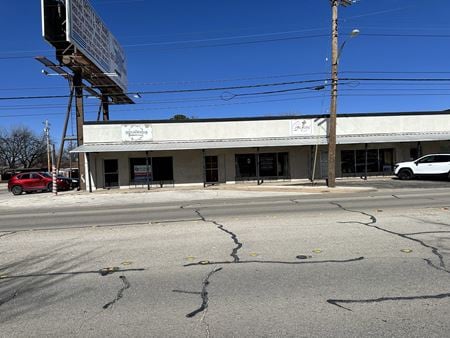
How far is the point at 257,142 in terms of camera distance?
28.4 meters

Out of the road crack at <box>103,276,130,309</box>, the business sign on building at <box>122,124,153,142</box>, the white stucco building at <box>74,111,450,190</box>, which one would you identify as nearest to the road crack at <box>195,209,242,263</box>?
the road crack at <box>103,276,130,309</box>

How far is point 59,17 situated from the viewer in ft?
89.4

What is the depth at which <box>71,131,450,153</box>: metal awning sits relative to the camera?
1083 inches

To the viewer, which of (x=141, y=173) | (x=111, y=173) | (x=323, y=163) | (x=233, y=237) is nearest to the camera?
(x=233, y=237)

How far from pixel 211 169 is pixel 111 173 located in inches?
269

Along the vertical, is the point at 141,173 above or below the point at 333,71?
below

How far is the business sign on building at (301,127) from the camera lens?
2964cm

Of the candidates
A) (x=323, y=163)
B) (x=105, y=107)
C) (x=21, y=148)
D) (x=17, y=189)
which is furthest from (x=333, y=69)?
(x=21, y=148)

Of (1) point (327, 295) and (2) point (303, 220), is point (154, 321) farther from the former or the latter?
(2) point (303, 220)

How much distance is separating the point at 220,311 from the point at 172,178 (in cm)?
2508

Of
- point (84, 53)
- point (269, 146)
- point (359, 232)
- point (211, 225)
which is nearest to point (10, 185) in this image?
point (84, 53)

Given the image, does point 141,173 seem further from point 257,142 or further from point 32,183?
point 32,183

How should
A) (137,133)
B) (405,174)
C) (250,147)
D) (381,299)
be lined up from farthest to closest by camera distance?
(137,133) → (250,147) → (405,174) → (381,299)

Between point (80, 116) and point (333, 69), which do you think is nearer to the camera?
point (333, 69)
